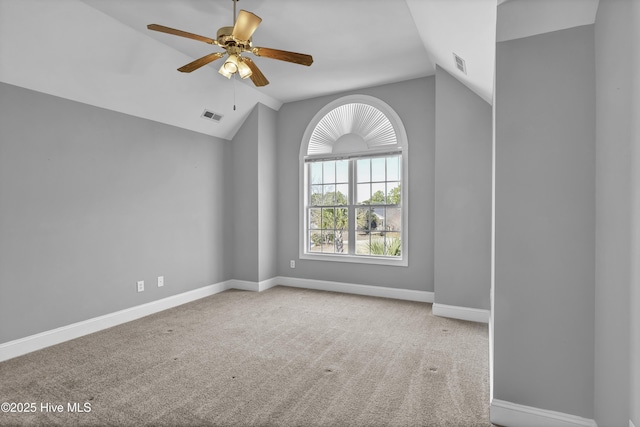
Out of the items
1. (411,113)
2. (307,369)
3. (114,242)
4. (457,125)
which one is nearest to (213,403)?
(307,369)

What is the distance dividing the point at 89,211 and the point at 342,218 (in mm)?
3249

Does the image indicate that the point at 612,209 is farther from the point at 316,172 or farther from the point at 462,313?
the point at 316,172

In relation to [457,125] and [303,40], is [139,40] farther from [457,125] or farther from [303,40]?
[457,125]

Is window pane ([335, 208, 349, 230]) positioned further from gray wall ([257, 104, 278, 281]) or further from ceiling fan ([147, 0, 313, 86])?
ceiling fan ([147, 0, 313, 86])

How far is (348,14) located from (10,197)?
3.35m

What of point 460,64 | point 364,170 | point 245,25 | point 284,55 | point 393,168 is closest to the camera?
point 245,25

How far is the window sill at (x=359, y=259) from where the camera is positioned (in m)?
4.64

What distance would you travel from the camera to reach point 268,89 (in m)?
4.87

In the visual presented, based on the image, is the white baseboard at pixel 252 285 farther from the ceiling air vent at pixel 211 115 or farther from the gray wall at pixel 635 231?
the gray wall at pixel 635 231

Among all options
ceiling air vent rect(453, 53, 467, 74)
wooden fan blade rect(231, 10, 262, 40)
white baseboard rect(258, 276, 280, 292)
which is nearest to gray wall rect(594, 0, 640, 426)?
ceiling air vent rect(453, 53, 467, 74)

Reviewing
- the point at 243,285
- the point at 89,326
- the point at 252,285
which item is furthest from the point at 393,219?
the point at 89,326

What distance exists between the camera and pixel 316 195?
5402 mm

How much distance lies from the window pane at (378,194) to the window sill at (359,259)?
0.82 m

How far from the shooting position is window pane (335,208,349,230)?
5168 millimetres
